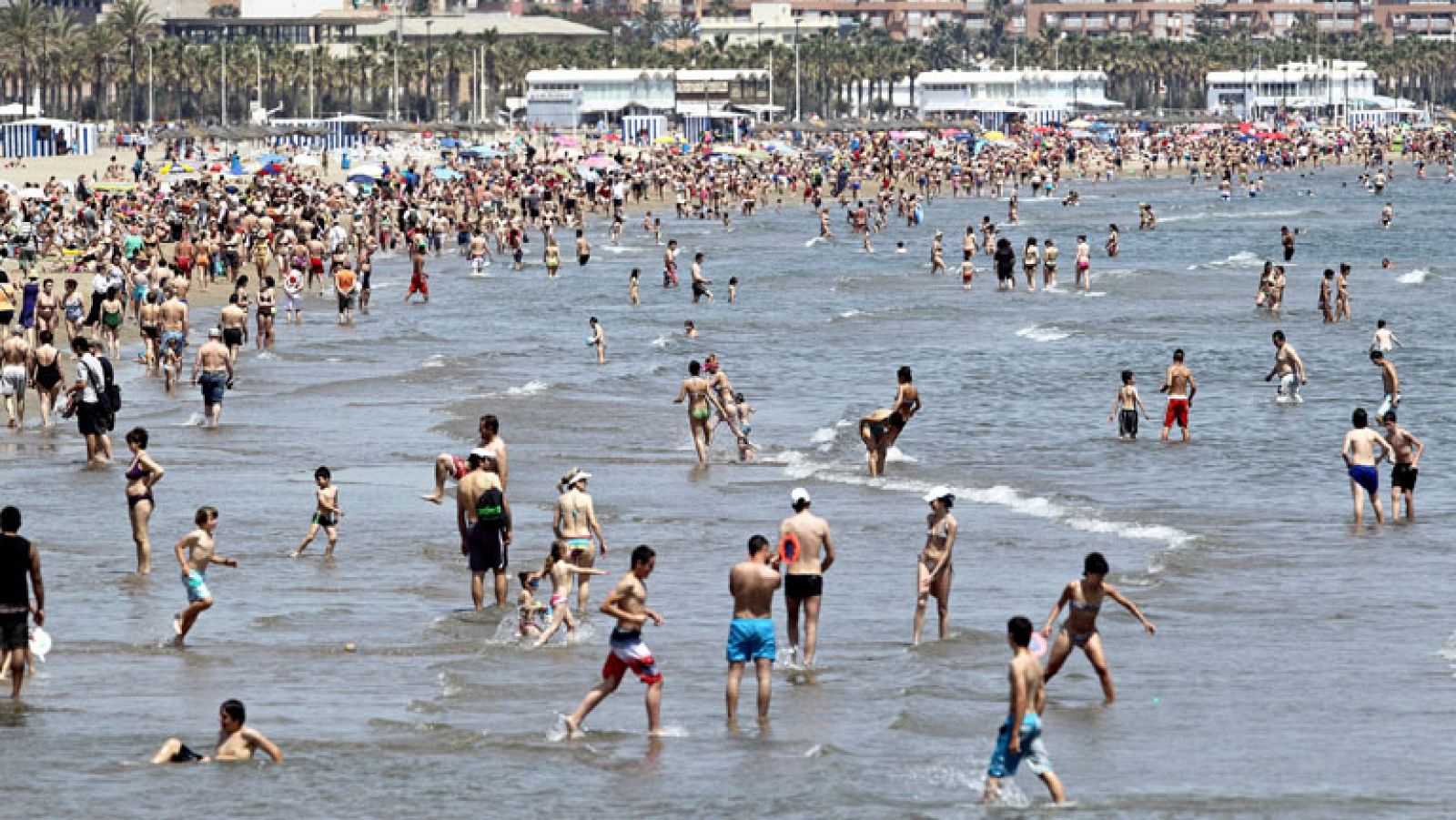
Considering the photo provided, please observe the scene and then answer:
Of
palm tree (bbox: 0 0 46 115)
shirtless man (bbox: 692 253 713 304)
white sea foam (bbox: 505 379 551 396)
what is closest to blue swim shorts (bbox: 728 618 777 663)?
white sea foam (bbox: 505 379 551 396)

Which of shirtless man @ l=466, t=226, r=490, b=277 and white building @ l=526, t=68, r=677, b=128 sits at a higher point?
white building @ l=526, t=68, r=677, b=128

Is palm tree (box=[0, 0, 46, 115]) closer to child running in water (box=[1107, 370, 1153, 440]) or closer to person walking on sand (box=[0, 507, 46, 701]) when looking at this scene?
child running in water (box=[1107, 370, 1153, 440])

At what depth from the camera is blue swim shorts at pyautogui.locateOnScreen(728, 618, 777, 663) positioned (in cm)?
1397

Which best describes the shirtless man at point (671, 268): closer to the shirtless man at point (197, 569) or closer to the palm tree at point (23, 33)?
the shirtless man at point (197, 569)

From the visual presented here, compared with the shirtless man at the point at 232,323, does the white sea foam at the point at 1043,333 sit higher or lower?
lower

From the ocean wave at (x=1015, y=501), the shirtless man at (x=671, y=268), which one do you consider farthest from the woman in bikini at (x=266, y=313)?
the shirtless man at (x=671, y=268)

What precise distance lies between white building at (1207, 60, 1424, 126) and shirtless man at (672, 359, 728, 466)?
161577 millimetres

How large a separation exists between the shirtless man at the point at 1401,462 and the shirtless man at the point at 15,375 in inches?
584

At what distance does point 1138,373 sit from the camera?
126 feet

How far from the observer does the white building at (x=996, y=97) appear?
16800 centimetres

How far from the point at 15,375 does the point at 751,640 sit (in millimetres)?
15423

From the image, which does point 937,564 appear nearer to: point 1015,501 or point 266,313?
point 1015,501

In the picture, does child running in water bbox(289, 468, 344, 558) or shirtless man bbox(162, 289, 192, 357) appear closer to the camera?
child running in water bbox(289, 468, 344, 558)

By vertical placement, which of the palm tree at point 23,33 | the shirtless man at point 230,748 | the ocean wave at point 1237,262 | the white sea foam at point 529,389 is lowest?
the shirtless man at point 230,748
